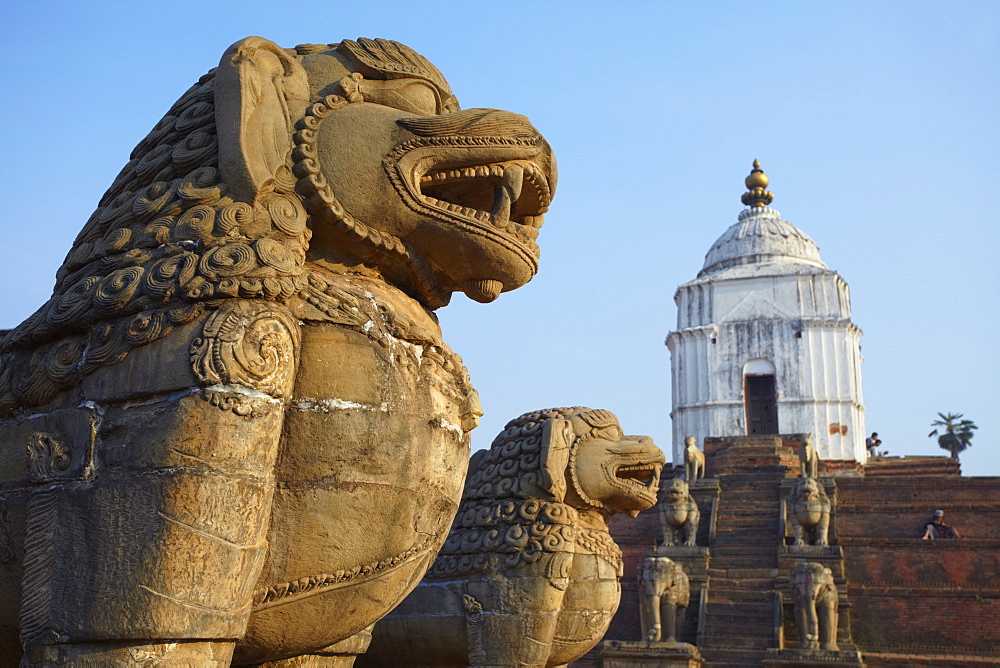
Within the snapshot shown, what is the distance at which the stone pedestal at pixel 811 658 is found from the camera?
1728 centimetres

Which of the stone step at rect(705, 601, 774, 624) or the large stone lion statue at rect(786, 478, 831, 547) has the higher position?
the large stone lion statue at rect(786, 478, 831, 547)

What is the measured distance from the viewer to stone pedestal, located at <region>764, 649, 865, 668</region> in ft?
56.7

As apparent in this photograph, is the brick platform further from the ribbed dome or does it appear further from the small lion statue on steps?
the ribbed dome

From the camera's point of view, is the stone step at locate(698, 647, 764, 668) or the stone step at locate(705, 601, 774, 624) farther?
the stone step at locate(705, 601, 774, 624)

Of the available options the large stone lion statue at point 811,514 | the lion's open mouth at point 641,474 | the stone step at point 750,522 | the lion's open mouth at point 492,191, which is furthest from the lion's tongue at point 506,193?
the stone step at point 750,522

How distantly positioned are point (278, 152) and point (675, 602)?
16005 millimetres

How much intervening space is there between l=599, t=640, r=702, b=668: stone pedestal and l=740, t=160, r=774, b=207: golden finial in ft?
98.4

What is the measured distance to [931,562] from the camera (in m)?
22.6

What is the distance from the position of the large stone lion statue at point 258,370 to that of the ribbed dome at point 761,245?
130 ft

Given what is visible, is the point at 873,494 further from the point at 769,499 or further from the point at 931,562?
the point at 931,562

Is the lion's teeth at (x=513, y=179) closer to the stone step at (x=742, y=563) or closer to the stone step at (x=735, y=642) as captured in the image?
the stone step at (x=735, y=642)

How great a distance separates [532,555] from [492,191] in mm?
2885

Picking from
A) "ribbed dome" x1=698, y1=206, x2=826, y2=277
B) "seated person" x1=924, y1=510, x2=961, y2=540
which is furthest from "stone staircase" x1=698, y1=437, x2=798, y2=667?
"ribbed dome" x1=698, y1=206, x2=826, y2=277

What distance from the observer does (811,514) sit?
74.7 ft
